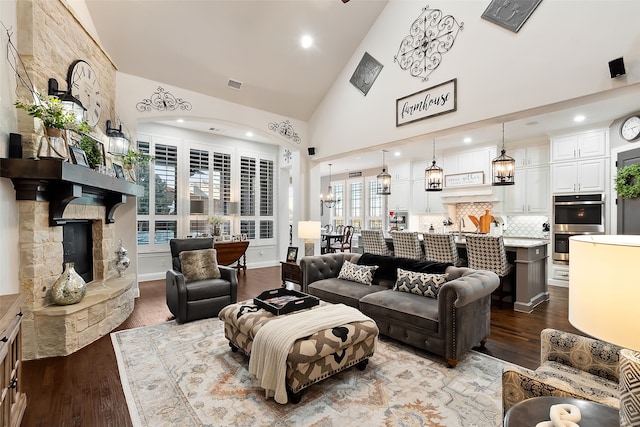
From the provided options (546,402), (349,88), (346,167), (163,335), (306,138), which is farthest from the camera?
(346,167)

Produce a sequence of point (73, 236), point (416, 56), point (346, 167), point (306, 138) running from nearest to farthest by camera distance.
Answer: point (73, 236), point (416, 56), point (306, 138), point (346, 167)

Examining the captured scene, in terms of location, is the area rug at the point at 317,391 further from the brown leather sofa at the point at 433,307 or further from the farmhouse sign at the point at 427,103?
the farmhouse sign at the point at 427,103

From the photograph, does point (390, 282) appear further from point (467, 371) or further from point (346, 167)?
point (346, 167)

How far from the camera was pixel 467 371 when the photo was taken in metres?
2.54

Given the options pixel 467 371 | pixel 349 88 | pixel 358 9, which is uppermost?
pixel 358 9

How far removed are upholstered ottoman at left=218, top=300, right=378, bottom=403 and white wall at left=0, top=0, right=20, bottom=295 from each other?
1840 millimetres

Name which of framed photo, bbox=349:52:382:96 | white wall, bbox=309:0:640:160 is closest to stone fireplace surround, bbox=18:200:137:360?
white wall, bbox=309:0:640:160

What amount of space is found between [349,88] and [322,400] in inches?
180

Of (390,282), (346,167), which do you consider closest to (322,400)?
(390,282)

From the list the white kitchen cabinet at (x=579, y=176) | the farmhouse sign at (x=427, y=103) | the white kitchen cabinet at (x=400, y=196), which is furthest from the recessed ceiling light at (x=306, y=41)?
the white kitchen cabinet at (x=579, y=176)

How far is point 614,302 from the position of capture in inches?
33.0

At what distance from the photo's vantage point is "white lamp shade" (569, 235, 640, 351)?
81 centimetres

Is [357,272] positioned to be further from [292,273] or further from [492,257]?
[492,257]

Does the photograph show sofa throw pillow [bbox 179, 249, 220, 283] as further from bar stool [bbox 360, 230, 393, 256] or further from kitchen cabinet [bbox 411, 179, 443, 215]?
kitchen cabinet [bbox 411, 179, 443, 215]
